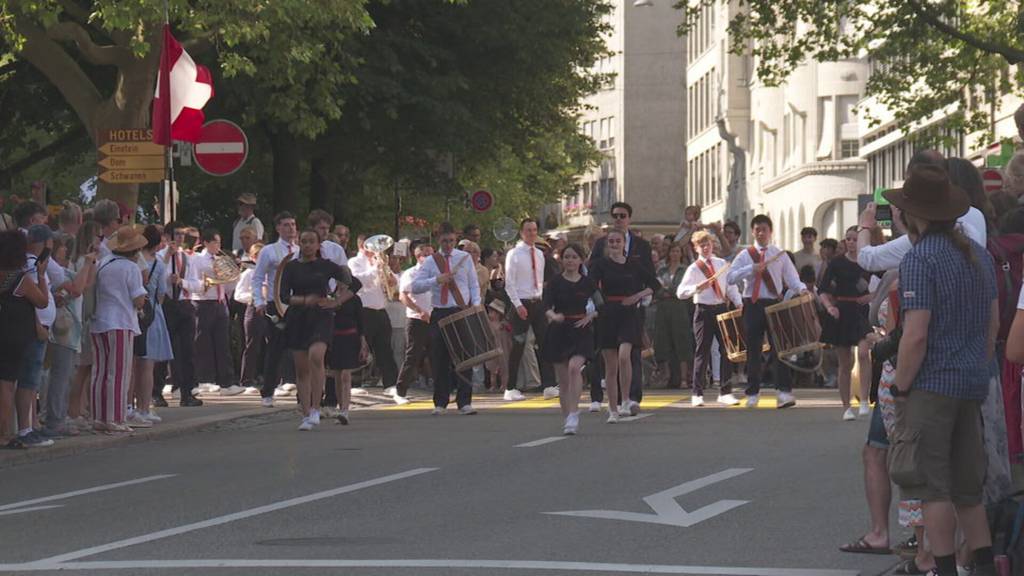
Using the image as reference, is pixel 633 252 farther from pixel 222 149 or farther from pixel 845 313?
pixel 222 149

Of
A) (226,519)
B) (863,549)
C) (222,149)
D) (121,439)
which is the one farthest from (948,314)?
(222,149)

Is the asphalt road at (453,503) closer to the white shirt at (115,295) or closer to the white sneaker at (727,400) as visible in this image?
the white shirt at (115,295)

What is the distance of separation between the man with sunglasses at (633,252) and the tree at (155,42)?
21.1 ft

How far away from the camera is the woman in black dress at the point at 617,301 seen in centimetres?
2067

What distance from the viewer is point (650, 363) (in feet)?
97.2

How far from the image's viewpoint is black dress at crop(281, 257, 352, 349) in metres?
19.9

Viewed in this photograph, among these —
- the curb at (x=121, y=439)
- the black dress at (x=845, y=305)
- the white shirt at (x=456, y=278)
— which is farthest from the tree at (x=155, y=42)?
the black dress at (x=845, y=305)

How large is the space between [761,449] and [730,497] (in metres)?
3.73

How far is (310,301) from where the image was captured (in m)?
19.8

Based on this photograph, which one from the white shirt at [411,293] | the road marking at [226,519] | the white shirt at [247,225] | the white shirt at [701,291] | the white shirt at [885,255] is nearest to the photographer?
the road marking at [226,519]

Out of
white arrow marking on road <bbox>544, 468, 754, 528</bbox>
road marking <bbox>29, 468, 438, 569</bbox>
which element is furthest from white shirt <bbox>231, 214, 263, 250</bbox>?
→ white arrow marking on road <bbox>544, 468, 754, 528</bbox>

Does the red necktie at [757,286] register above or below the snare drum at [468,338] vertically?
above

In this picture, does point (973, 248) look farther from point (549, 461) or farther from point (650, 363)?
point (650, 363)

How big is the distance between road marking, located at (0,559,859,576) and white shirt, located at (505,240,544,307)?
1541 cm
